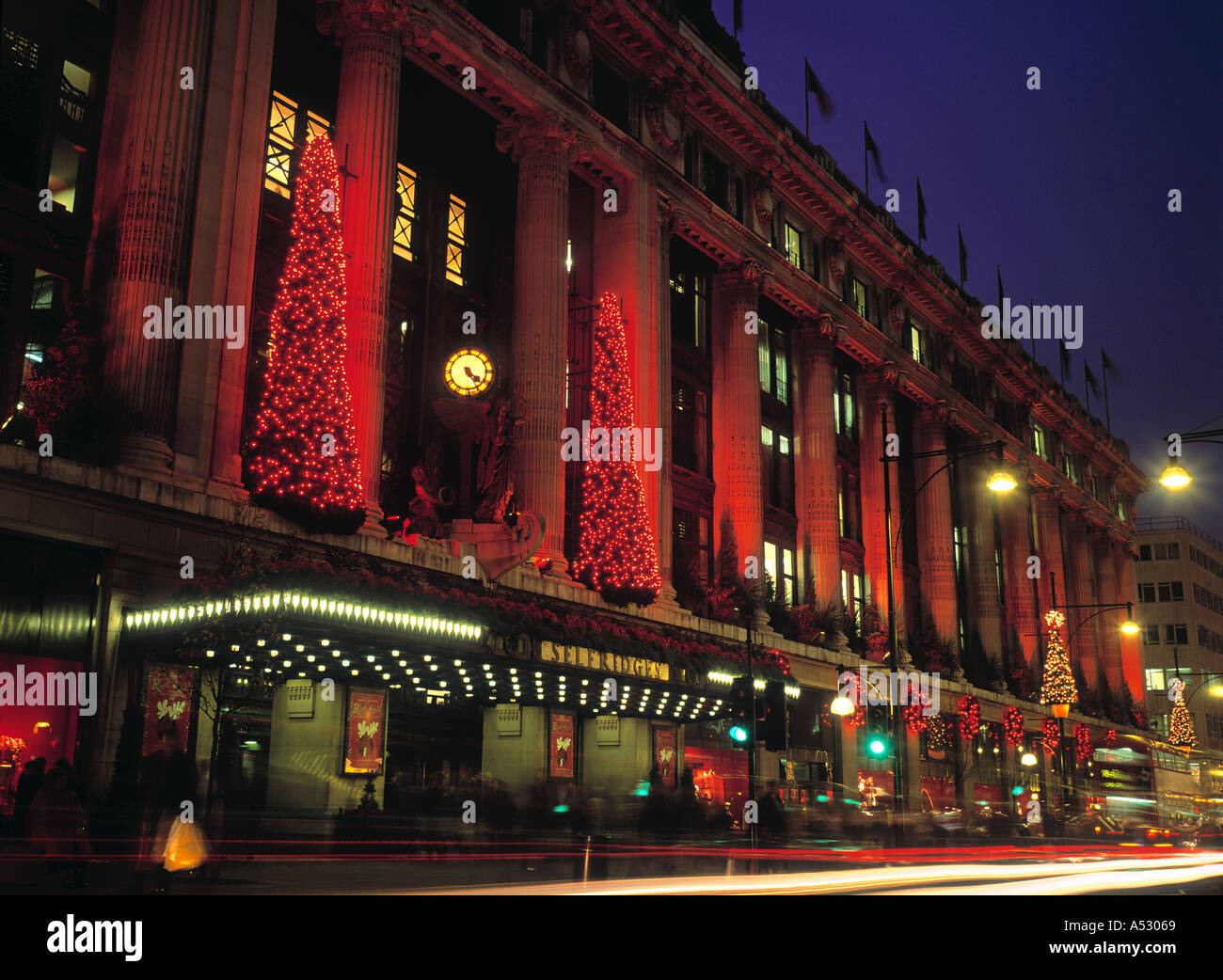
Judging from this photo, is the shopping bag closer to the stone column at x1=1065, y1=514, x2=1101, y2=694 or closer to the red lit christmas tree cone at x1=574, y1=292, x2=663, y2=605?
the red lit christmas tree cone at x1=574, y1=292, x2=663, y2=605

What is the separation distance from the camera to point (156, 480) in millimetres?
22312

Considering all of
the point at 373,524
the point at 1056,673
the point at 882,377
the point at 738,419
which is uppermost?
the point at 882,377

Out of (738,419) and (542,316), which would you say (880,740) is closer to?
(542,316)

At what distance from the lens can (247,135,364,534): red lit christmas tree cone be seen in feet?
80.6

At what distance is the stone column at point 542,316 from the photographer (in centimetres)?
3347

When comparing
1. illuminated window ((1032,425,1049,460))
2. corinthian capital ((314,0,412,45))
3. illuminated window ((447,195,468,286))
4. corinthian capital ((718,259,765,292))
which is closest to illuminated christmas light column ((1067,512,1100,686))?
illuminated window ((1032,425,1049,460))

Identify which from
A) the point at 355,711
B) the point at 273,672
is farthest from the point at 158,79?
the point at 355,711

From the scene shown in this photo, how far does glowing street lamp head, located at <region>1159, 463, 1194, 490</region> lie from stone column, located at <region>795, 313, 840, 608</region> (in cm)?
2463

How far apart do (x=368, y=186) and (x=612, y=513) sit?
457 inches

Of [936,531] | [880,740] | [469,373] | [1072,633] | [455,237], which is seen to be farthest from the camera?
[1072,633]

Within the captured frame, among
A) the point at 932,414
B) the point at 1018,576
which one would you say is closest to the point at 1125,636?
the point at 1018,576

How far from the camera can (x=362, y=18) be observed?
2938 centimetres

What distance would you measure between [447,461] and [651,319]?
9.01 metres
